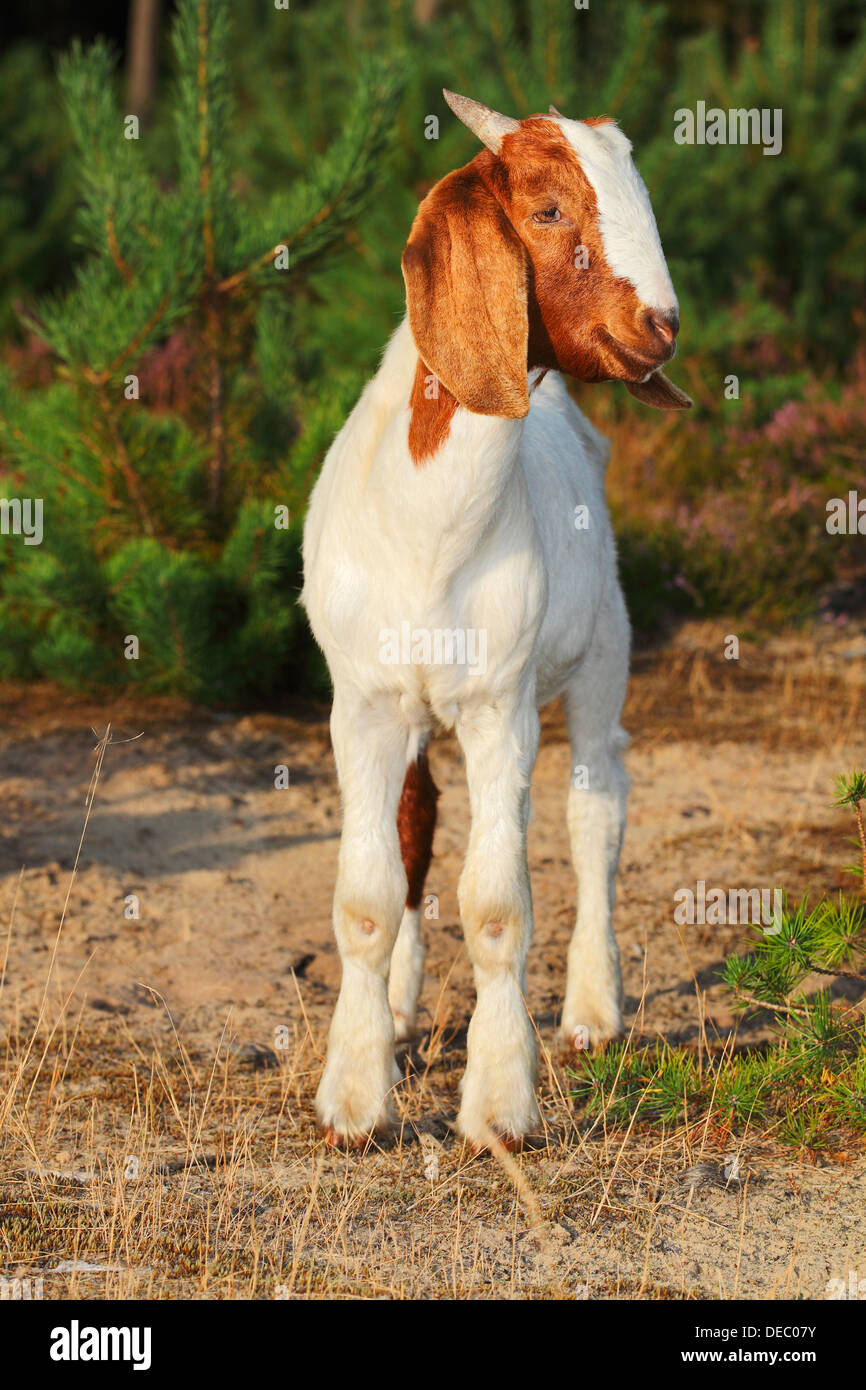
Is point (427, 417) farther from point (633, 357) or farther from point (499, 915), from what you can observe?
point (499, 915)

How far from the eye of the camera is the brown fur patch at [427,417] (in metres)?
3.36

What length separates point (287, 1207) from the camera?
10.8 feet

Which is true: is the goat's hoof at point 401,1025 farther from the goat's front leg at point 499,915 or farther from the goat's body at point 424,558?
the goat's body at point 424,558

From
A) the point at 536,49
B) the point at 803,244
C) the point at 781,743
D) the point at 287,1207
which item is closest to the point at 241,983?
the point at 287,1207

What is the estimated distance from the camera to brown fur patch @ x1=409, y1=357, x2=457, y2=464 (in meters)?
3.36

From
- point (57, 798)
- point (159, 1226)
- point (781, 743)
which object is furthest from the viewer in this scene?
point (781, 743)

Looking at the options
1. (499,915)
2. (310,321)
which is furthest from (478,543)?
(310,321)

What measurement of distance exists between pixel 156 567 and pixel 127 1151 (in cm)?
323

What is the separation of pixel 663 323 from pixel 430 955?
2.51 metres

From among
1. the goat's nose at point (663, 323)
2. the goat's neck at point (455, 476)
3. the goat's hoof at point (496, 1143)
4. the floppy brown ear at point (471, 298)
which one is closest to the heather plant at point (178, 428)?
the goat's neck at point (455, 476)

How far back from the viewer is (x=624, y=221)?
9.99ft
